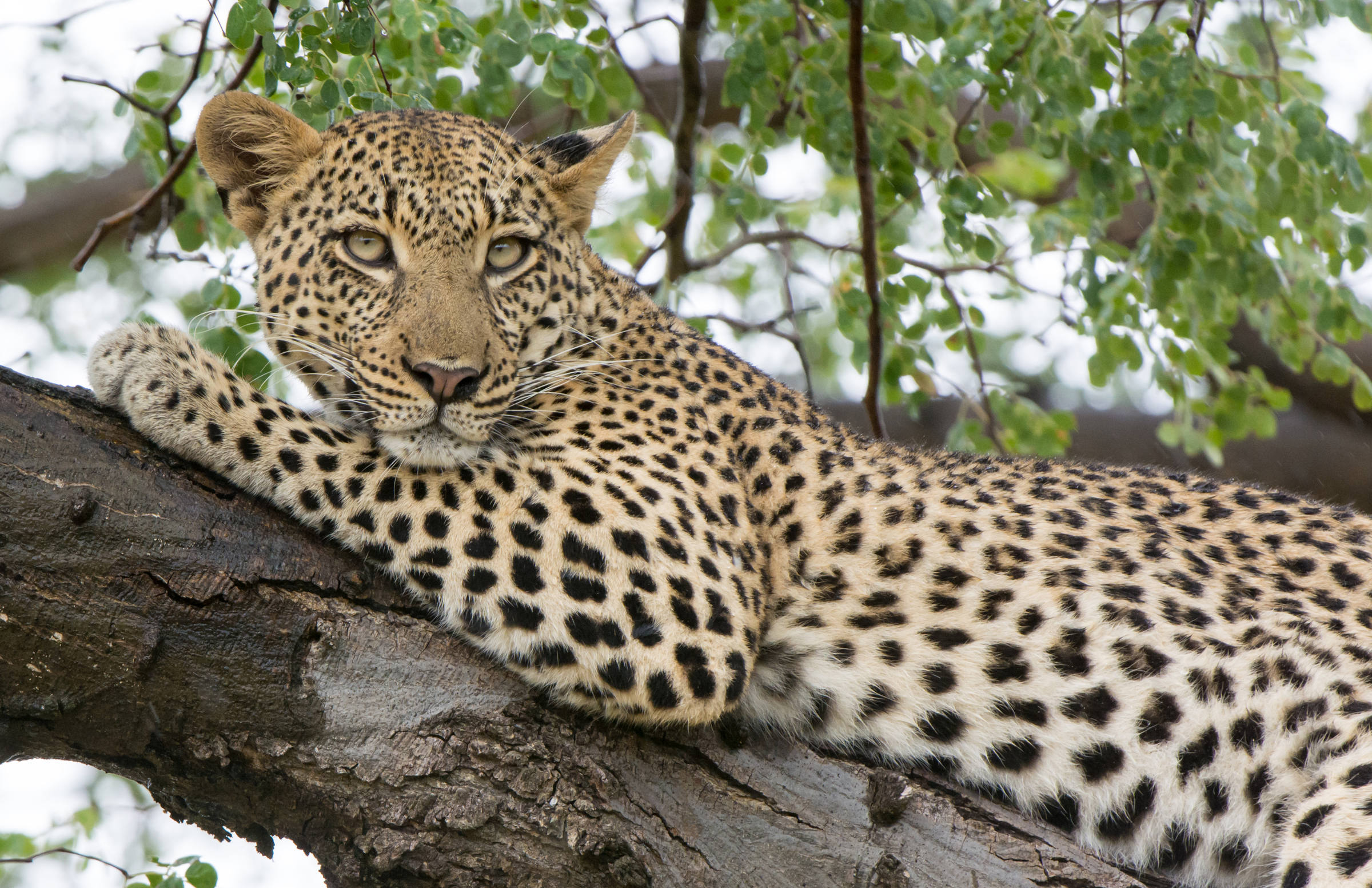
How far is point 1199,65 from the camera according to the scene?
643 centimetres

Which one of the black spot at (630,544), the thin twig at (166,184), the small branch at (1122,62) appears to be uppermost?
the small branch at (1122,62)

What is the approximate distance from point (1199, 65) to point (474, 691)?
4648 millimetres

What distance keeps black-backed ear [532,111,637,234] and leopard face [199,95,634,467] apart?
22 mm

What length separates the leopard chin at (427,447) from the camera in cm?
486

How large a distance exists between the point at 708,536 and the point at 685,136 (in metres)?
3.54

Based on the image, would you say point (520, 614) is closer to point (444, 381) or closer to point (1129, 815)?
point (444, 381)

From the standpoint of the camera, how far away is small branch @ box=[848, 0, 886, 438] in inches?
253

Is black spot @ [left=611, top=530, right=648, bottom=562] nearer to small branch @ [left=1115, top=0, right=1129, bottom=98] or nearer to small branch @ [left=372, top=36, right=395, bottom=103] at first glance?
small branch @ [left=372, top=36, right=395, bottom=103]

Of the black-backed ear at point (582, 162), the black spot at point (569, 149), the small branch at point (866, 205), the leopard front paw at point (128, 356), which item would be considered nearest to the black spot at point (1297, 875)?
the small branch at point (866, 205)

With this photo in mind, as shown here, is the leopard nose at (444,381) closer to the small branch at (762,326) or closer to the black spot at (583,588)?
the black spot at (583,588)

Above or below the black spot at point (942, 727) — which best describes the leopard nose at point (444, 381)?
above

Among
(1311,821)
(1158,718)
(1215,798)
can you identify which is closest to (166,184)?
(1158,718)

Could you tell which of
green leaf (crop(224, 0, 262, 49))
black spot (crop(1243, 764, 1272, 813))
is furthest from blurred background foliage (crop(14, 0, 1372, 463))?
black spot (crop(1243, 764, 1272, 813))

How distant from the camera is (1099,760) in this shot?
16.4 feet
